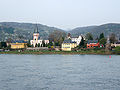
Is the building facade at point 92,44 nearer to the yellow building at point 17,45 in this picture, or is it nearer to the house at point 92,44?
the house at point 92,44

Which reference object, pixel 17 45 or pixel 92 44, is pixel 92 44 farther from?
pixel 17 45

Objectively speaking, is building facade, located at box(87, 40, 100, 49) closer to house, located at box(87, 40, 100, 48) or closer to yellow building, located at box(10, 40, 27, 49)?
house, located at box(87, 40, 100, 48)

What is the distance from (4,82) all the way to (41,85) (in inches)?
160

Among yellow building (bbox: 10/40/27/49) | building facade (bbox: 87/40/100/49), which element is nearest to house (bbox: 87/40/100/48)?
building facade (bbox: 87/40/100/49)

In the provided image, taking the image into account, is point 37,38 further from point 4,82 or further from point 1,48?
point 4,82

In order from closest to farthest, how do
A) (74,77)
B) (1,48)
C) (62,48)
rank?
(74,77), (62,48), (1,48)

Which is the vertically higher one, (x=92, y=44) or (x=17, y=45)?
(x=92, y=44)

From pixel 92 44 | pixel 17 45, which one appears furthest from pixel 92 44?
pixel 17 45

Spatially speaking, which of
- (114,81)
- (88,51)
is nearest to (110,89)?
(114,81)

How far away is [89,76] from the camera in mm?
28344

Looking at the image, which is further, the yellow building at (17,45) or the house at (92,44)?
the yellow building at (17,45)

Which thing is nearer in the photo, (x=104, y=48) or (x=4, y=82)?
(x=4, y=82)

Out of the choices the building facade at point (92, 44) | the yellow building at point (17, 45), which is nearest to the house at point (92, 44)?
the building facade at point (92, 44)

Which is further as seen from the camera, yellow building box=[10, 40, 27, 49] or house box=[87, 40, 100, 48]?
yellow building box=[10, 40, 27, 49]
